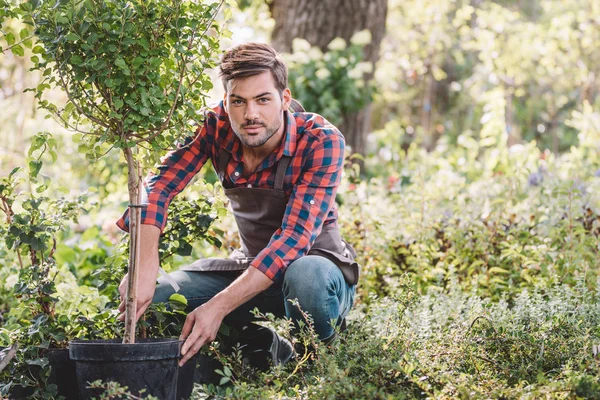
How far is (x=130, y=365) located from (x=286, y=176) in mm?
1115

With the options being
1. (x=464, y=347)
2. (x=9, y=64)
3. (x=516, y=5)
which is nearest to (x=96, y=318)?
(x=464, y=347)

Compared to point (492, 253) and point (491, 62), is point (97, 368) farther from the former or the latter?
point (491, 62)

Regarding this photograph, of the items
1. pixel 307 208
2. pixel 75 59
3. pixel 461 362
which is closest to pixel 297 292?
pixel 307 208

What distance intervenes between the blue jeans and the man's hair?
78cm

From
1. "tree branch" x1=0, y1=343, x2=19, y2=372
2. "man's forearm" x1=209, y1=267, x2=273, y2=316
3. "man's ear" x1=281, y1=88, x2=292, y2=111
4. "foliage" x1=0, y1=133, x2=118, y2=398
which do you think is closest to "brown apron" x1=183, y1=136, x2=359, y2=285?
"man's ear" x1=281, y1=88, x2=292, y2=111

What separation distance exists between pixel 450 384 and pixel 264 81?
4.70 ft

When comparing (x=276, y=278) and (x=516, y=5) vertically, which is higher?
(x=516, y=5)

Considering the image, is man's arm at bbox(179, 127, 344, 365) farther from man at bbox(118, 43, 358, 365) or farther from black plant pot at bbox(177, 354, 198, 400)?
black plant pot at bbox(177, 354, 198, 400)

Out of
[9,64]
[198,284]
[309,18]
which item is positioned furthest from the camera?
[9,64]

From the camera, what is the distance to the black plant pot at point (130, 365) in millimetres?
2129

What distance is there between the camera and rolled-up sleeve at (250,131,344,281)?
103 inches

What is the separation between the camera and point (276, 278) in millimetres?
2631

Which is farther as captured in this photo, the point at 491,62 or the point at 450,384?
the point at 491,62

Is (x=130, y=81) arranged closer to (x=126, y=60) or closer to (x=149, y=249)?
(x=126, y=60)
